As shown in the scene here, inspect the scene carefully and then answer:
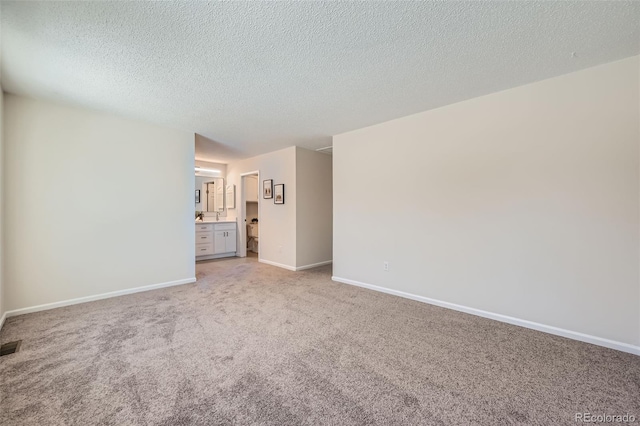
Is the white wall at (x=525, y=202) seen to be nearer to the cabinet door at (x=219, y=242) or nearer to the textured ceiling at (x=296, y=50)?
the textured ceiling at (x=296, y=50)

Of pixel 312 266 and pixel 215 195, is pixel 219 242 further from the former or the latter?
pixel 312 266

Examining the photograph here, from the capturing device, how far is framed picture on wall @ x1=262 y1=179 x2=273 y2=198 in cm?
554

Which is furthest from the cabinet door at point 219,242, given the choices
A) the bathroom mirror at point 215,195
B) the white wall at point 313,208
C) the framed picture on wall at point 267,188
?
the white wall at point 313,208

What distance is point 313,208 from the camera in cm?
536

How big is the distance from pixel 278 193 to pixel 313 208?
78 cm

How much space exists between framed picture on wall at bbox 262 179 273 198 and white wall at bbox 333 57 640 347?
250cm

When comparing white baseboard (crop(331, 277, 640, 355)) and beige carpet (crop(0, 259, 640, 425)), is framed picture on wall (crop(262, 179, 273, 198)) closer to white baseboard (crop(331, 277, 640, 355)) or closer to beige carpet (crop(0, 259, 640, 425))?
beige carpet (crop(0, 259, 640, 425))

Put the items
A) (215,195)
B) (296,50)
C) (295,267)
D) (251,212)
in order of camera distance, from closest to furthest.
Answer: (296,50) → (295,267) → (215,195) → (251,212)

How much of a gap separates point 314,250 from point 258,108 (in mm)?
3053

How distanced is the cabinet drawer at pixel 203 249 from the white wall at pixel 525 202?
4168 millimetres

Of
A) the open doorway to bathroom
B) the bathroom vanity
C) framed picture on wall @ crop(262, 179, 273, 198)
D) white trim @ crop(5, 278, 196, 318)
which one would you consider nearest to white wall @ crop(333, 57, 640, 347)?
framed picture on wall @ crop(262, 179, 273, 198)

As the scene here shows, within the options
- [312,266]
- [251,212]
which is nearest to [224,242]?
[251,212]

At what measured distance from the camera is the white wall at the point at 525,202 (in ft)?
7.19

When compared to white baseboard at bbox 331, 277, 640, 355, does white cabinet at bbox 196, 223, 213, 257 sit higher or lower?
higher
